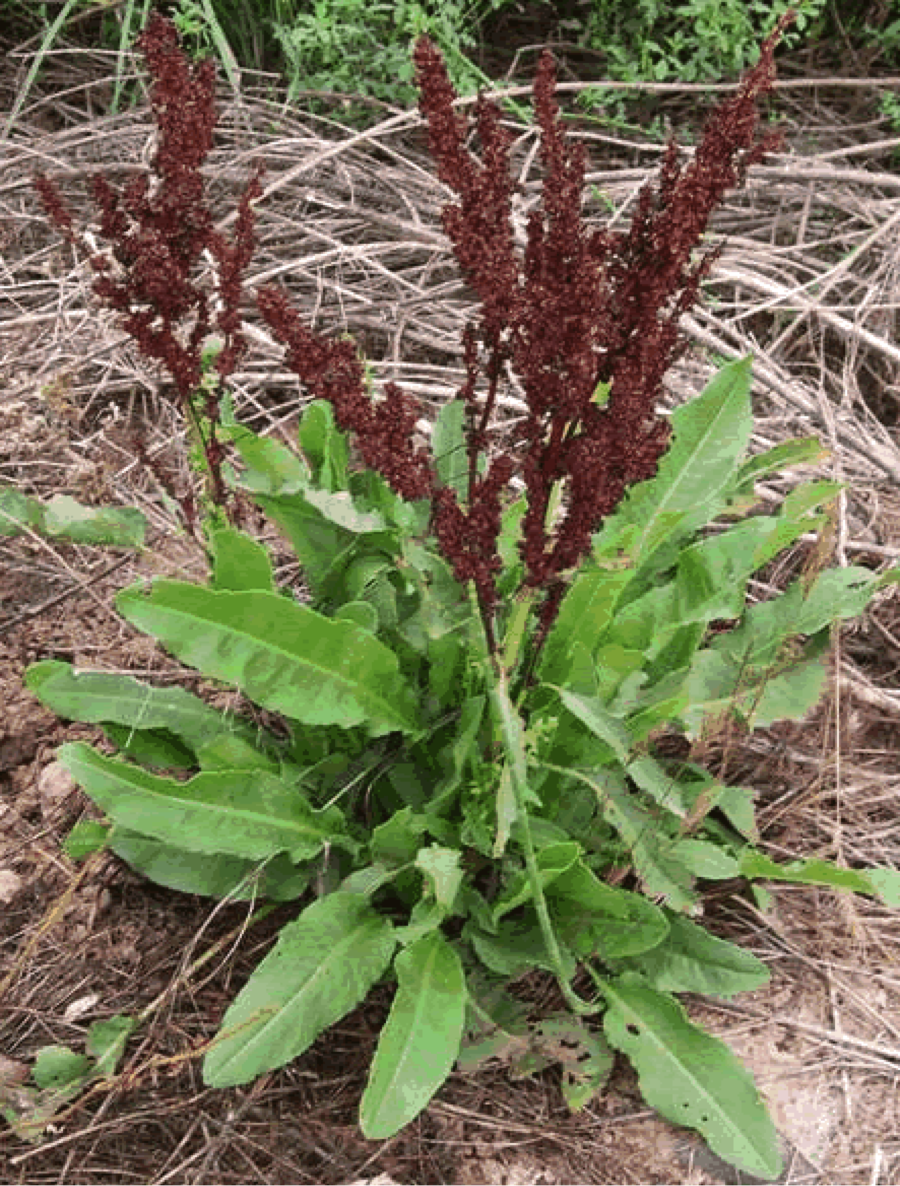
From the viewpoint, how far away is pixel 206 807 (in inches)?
80.0

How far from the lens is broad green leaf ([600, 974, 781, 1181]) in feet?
6.44

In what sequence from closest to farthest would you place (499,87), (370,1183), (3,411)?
(370,1183) → (3,411) → (499,87)

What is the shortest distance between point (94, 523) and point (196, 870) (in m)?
0.56

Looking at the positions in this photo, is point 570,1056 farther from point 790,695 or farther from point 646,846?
point 790,695

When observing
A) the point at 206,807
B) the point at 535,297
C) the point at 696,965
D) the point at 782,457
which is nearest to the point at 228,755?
the point at 206,807

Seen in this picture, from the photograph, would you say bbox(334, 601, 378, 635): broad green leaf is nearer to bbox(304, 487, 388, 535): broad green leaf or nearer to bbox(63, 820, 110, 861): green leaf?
bbox(304, 487, 388, 535): broad green leaf

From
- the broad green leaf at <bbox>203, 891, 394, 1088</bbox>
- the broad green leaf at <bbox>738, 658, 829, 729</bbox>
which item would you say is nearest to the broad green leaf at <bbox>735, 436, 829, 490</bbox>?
the broad green leaf at <bbox>738, 658, 829, 729</bbox>

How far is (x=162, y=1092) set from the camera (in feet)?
6.71

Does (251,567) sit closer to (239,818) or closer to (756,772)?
(239,818)

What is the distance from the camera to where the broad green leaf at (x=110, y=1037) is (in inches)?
81.2

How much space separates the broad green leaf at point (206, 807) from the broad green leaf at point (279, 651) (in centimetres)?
13

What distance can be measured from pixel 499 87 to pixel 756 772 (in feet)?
7.26

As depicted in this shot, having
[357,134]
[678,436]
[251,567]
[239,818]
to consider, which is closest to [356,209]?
[357,134]

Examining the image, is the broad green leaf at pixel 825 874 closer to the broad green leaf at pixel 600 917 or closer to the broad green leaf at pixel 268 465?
the broad green leaf at pixel 600 917
